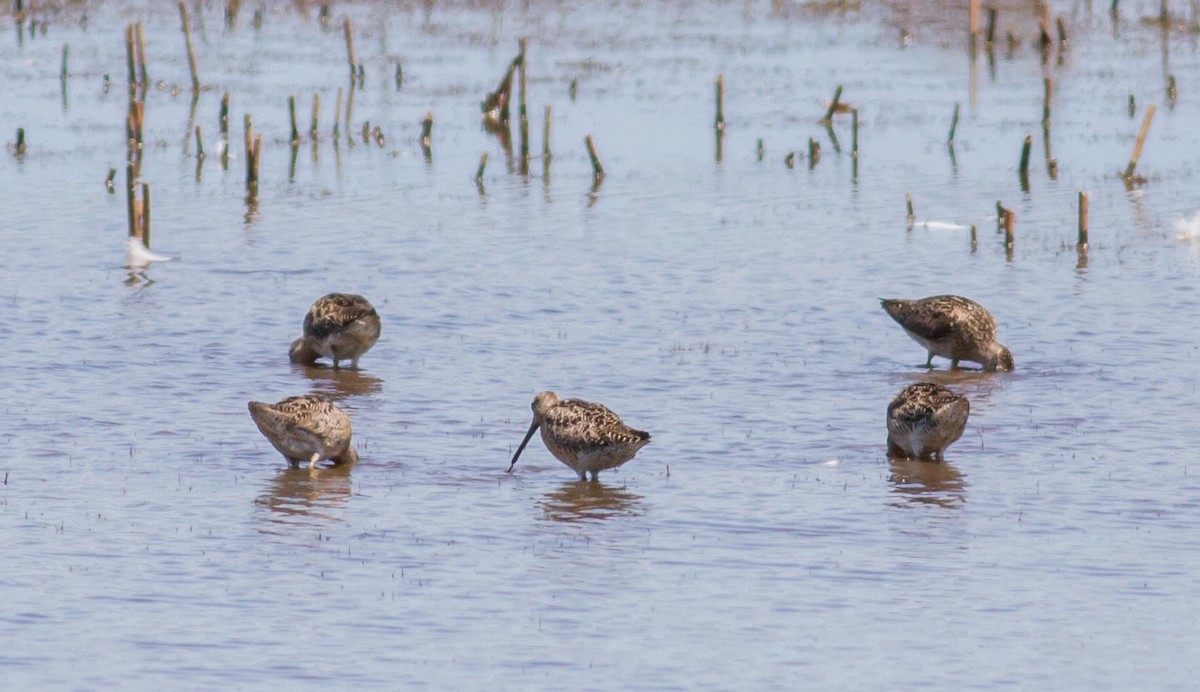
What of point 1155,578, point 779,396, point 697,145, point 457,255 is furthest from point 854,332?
point 697,145

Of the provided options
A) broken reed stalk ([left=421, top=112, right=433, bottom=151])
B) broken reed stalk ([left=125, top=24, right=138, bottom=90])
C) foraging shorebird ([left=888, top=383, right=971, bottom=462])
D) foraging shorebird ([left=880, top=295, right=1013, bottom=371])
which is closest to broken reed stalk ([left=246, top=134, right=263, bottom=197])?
broken reed stalk ([left=421, top=112, right=433, bottom=151])

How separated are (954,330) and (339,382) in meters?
5.38

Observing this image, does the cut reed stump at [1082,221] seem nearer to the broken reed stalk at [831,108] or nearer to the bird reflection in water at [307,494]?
the broken reed stalk at [831,108]

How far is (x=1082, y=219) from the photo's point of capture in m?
24.3

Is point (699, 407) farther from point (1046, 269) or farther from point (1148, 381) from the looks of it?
point (1046, 269)

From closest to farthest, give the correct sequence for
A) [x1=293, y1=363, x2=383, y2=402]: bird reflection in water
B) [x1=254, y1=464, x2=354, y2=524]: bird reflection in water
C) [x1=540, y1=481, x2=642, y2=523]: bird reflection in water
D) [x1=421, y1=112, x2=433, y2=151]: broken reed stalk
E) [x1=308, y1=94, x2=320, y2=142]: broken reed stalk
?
[x1=254, y1=464, x2=354, y2=524]: bird reflection in water, [x1=540, y1=481, x2=642, y2=523]: bird reflection in water, [x1=293, y1=363, x2=383, y2=402]: bird reflection in water, [x1=308, y1=94, x2=320, y2=142]: broken reed stalk, [x1=421, y1=112, x2=433, y2=151]: broken reed stalk

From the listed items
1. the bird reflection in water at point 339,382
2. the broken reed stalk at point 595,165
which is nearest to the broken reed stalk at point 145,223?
the bird reflection in water at point 339,382

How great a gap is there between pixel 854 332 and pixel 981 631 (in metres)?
9.26

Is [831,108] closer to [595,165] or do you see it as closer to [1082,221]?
[595,165]

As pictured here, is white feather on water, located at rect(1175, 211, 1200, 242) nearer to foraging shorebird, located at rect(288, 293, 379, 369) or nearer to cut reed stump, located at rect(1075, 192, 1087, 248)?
cut reed stump, located at rect(1075, 192, 1087, 248)

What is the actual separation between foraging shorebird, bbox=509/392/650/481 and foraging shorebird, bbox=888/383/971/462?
6.35 feet

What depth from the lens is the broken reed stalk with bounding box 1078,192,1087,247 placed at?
24.2m

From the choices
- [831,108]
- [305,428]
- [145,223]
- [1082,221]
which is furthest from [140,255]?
[831,108]

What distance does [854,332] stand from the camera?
67.0 feet
